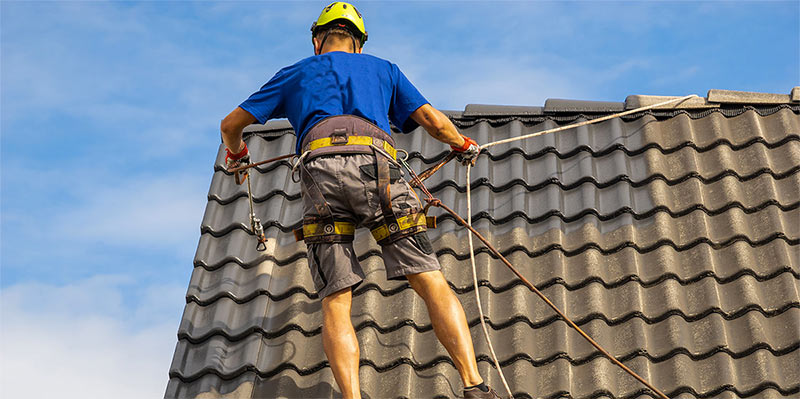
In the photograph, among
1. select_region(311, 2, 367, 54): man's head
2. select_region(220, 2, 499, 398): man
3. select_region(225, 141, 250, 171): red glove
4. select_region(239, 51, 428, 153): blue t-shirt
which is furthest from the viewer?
select_region(225, 141, 250, 171): red glove

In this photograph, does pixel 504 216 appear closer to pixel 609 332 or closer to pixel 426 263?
pixel 609 332

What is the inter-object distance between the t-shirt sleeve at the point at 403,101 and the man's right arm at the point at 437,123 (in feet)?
0.15

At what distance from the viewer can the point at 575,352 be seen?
4340 millimetres

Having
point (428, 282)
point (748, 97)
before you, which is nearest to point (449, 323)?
point (428, 282)

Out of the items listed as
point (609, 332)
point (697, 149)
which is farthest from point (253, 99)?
point (697, 149)

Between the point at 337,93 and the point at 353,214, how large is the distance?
53 cm

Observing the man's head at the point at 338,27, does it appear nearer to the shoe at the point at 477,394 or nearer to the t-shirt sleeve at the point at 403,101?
the t-shirt sleeve at the point at 403,101

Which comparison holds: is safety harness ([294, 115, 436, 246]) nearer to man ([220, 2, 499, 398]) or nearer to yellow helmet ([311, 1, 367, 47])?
man ([220, 2, 499, 398])

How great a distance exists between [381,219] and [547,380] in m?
1.01

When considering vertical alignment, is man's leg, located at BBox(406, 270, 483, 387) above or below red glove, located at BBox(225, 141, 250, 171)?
below

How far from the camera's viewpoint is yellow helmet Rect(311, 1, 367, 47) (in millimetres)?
4410

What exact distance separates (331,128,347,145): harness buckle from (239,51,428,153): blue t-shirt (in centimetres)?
12

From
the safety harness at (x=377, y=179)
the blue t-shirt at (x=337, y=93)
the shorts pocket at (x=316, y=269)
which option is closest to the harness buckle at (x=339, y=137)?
the safety harness at (x=377, y=179)

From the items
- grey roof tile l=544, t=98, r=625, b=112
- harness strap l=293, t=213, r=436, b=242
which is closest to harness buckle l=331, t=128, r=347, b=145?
harness strap l=293, t=213, r=436, b=242
